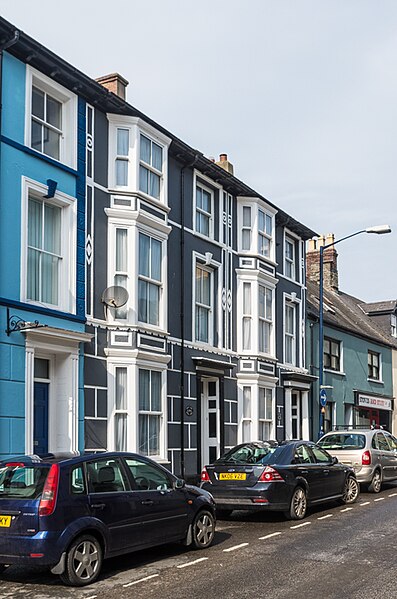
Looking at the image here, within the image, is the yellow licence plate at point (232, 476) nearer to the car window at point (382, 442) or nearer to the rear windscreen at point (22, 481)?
the rear windscreen at point (22, 481)

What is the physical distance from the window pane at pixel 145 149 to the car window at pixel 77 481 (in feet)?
35.0

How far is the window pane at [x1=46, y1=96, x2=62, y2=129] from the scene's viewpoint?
16.1 metres

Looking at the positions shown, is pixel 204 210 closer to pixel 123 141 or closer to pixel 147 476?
pixel 123 141

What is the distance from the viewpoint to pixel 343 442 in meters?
19.3

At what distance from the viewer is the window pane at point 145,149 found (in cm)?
1841

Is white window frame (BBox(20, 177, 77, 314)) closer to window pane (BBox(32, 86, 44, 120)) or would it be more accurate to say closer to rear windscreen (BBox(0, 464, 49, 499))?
window pane (BBox(32, 86, 44, 120))

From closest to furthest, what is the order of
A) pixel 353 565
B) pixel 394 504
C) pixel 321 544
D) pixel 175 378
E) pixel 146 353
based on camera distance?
pixel 353 565
pixel 321 544
pixel 394 504
pixel 146 353
pixel 175 378

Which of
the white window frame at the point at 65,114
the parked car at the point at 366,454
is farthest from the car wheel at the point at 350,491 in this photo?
the white window frame at the point at 65,114

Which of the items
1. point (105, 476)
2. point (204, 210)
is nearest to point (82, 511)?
point (105, 476)

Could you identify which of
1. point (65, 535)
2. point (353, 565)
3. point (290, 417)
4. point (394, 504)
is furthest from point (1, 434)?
point (290, 417)

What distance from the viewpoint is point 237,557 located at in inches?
405

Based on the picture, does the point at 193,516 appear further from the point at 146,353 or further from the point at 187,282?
the point at 187,282

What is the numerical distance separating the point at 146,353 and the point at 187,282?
3346 millimetres

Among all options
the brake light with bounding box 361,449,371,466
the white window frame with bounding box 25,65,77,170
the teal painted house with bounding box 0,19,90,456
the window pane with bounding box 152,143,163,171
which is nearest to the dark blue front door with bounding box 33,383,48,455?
the teal painted house with bounding box 0,19,90,456
